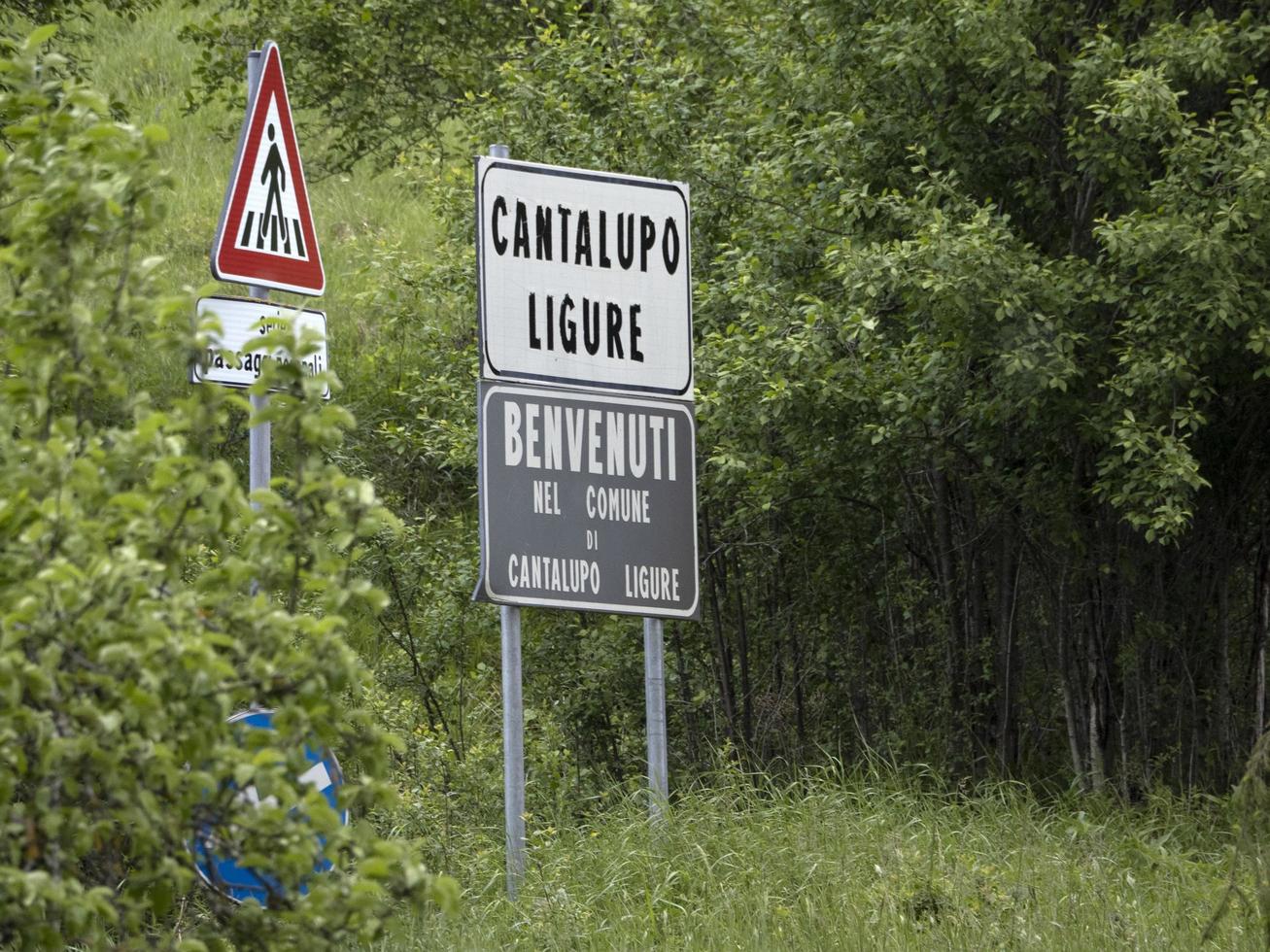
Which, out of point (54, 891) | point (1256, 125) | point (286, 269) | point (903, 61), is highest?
point (903, 61)

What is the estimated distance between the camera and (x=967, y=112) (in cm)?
889

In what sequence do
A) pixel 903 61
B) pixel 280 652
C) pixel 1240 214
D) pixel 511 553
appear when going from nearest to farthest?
pixel 280 652, pixel 511 553, pixel 1240 214, pixel 903 61

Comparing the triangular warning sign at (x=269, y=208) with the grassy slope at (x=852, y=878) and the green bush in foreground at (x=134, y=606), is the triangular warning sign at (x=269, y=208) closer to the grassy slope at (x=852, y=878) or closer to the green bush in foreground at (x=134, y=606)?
the grassy slope at (x=852, y=878)

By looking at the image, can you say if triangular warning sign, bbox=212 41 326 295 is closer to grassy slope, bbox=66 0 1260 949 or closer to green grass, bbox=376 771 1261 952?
grassy slope, bbox=66 0 1260 949

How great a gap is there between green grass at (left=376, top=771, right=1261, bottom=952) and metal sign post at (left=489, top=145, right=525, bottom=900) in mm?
90

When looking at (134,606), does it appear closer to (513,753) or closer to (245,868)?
(245,868)

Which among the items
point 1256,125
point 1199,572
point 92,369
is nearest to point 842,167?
point 1256,125

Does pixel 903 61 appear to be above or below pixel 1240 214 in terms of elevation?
above

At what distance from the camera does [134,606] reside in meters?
2.73

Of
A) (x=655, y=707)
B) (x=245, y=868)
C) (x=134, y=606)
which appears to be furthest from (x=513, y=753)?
(x=134, y=606)

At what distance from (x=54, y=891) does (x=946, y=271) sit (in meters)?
5.86

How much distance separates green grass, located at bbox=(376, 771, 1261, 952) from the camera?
18.3 ft

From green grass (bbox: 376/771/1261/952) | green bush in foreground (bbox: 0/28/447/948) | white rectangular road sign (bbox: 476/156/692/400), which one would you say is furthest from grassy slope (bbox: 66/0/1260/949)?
green bush in foreground (bbox: 0/28/447/948)

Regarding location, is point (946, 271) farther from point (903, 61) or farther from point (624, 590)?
point (624, 590)
